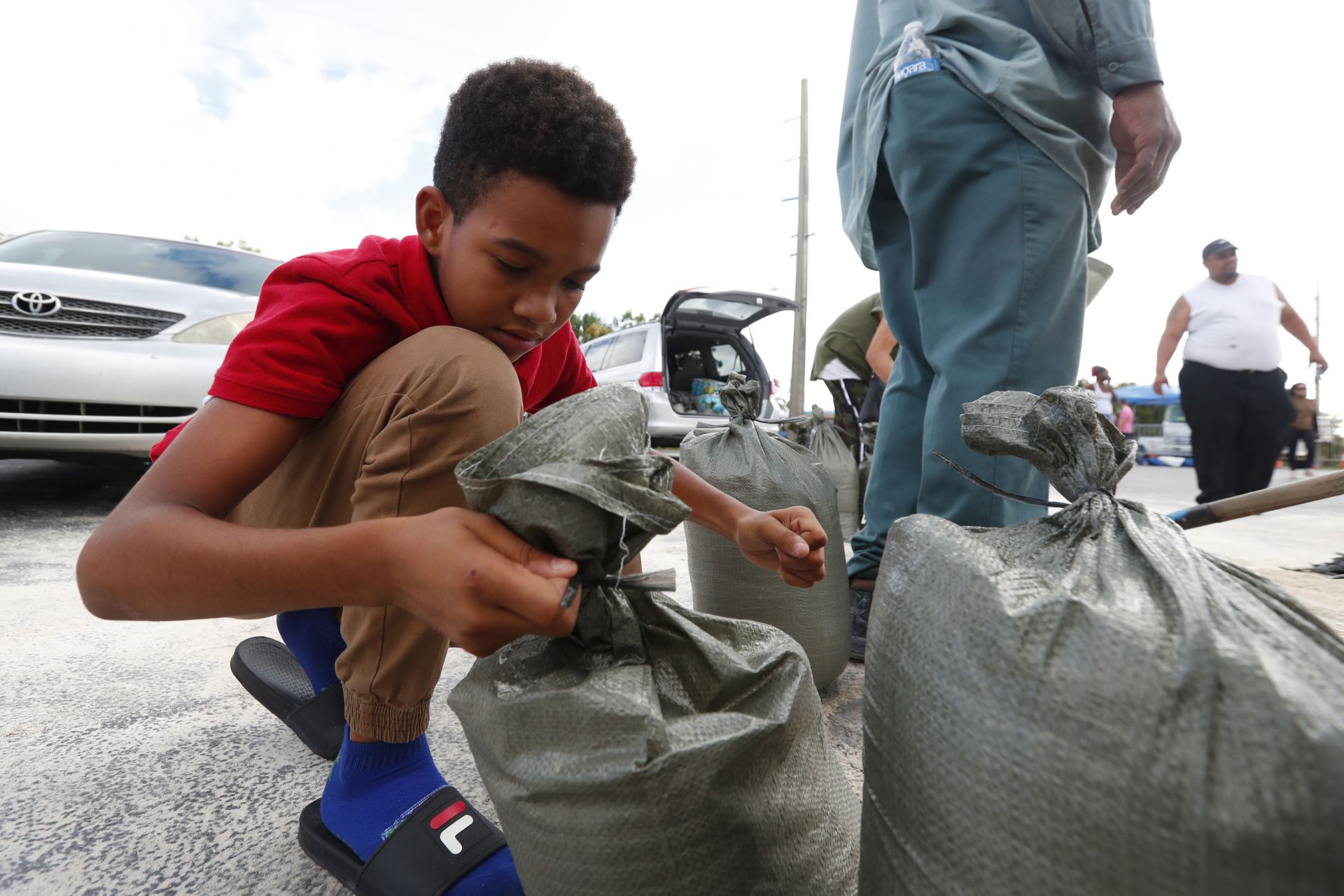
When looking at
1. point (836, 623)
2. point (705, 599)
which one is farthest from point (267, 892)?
point (836, 623)

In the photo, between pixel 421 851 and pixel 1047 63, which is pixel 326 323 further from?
pixel 1047 63

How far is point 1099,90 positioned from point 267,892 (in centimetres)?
176

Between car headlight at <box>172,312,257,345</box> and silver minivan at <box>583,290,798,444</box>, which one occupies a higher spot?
car headlight at <box>172,312,257,345</box>

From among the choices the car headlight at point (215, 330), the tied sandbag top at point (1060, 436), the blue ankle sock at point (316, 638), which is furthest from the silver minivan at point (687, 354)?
the tied sandbag top at point (1060, 436)

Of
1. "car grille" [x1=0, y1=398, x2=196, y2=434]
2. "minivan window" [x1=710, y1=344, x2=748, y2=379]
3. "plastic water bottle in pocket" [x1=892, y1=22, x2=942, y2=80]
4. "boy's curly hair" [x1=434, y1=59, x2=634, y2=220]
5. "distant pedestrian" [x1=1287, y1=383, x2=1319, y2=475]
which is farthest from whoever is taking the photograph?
"distant pedestrian" [x1=1287, y1=383, x2=1319, y2=475]

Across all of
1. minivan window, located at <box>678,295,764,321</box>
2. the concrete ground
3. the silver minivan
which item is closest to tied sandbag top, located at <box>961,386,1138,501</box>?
the concrete ground

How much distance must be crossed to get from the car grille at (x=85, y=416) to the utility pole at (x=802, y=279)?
25.4 ft

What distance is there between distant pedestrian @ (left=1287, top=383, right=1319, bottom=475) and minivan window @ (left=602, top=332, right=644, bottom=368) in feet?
23.4

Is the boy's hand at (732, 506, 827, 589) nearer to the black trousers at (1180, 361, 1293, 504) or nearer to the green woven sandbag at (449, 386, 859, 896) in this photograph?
the green woven sandbag at (449, 386, 859, 896)

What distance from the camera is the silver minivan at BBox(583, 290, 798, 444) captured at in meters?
5.63

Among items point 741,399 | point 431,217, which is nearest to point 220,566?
point 431,217

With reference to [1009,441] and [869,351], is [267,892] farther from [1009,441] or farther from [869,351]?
[869,351]

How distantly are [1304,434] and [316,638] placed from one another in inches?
441

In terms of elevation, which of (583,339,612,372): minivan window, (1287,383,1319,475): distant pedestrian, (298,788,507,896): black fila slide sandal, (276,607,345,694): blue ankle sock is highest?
(276,607,345,694): blue ankle sock
